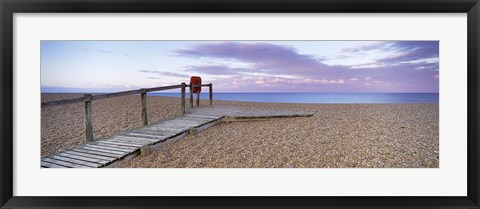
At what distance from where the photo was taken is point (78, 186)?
292 cm

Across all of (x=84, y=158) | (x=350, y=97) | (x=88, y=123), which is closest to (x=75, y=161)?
(x=84, y=158)

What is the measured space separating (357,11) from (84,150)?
140 inches

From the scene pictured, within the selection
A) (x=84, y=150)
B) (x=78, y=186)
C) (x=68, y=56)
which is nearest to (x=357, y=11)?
(x=68, y=56)

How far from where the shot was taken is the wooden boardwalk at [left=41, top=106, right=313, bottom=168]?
10.5 ft

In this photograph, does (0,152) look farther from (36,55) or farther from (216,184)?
(216,184)

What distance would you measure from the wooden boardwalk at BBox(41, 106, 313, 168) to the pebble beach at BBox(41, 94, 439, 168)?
13 centimetres

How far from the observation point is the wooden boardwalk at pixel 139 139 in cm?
320

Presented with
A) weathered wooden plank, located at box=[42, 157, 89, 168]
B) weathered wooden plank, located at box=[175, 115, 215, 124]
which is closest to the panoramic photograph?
weathered wooden plank, located at box=[42, 157, 89, 168]

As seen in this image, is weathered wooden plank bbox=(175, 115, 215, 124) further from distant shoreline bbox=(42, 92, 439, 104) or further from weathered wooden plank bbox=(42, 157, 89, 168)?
weathered wooden plank bbox=(42, 157, 89, 168)

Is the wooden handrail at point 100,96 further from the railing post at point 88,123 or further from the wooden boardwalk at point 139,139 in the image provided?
the wooden boardwalk at point 139,139

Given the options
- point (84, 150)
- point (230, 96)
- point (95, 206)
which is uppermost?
point (230, 96)

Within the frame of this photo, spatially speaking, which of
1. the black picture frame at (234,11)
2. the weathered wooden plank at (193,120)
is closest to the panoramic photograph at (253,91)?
the black picture frame at (234,11)

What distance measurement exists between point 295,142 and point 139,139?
89.3 inches

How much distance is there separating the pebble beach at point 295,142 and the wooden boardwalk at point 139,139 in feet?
0.43
